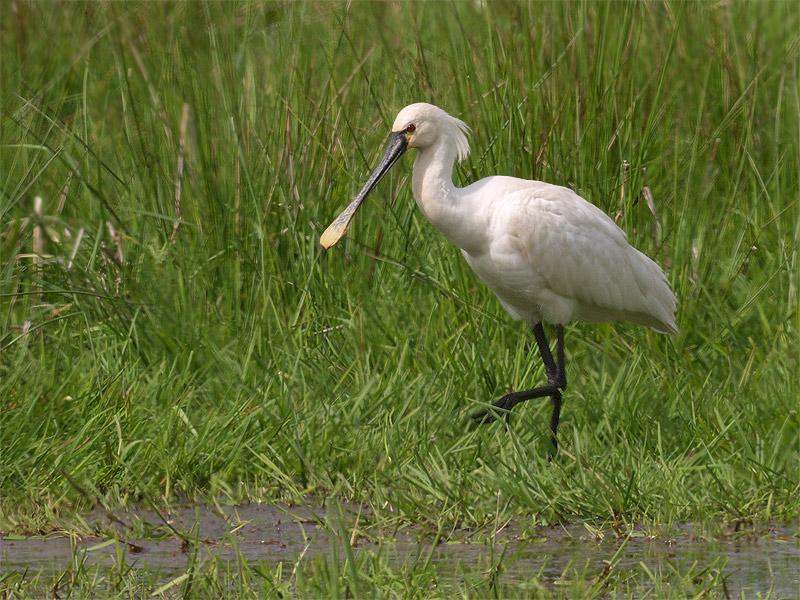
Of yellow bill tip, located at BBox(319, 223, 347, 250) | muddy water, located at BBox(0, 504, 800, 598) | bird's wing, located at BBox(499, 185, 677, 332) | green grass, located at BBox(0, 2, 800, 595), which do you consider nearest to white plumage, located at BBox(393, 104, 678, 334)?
bird's wing, located at BBox(499, 185, 677, 332)

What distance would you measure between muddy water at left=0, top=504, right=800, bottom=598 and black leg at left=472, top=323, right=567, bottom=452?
30.0 inches

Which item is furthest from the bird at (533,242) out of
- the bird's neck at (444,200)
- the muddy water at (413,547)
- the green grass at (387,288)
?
the muddy water at (413,547)

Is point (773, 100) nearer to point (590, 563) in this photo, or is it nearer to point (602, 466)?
point (602, 466)

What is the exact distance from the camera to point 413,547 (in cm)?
449

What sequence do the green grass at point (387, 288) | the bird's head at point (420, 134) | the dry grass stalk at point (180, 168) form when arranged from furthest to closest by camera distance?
1. the dry grass stalk at point (180, 168)
2. the bird's head at point (420, 134)
3. the green grass at point (387, 288)

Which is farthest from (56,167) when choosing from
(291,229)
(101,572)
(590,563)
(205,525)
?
(590,563)

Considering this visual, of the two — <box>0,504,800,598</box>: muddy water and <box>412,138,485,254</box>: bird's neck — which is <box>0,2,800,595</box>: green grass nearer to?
<box>0,504,800,598</box>: muddy water

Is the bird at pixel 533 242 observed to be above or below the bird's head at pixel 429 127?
below

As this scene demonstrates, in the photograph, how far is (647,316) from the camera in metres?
6.02

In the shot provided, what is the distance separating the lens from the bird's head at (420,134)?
5.97 metres

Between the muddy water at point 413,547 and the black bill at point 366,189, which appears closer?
the muddy water at point 413,547

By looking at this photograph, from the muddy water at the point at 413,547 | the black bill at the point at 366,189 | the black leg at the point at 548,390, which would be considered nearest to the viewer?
the muddy water at the point at 413,547

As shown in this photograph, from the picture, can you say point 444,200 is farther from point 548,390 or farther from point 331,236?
point 548,390

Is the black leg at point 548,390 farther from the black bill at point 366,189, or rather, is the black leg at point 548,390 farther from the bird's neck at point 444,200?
the black bill at point 366,189
